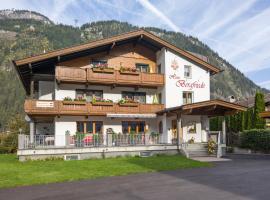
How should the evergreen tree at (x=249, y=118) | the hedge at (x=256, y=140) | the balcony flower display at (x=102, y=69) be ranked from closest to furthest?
the balcony flower display at (x=102, y=69)
the hedge at (x=256, y=140)
the evergreen tree at (x=249, y=118)

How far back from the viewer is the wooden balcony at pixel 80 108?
79.6 feet

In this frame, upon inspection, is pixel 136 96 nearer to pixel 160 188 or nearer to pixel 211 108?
pixel 211 108

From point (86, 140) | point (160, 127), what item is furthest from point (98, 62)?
point (160, 127)

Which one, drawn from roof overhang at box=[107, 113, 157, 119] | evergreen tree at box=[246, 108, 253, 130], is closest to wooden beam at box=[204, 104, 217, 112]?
roof overhang at box=[107, 113, 157, 119]

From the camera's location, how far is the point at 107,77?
1051 inches

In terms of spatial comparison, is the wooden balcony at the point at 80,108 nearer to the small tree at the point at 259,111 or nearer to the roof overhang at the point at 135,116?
the roof overhang at the point at 135,116

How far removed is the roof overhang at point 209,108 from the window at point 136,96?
117 inches

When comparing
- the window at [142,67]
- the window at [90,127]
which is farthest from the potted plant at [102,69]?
the window at [90,127]

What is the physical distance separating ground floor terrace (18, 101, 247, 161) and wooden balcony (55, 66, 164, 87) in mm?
2963

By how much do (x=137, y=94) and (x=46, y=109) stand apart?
29.1 feet

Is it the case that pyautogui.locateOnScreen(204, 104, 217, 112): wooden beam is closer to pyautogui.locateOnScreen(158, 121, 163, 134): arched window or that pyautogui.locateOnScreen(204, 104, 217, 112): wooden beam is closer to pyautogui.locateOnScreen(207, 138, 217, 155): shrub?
pyautogui.locateOnScreen(207, 138, 217, 155): shrub

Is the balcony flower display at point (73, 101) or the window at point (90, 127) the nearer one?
the balcony flower display at point (73, 101)

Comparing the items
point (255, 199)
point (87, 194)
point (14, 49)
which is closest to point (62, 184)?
point (87, 194)

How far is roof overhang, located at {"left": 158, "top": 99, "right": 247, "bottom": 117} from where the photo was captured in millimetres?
24391
